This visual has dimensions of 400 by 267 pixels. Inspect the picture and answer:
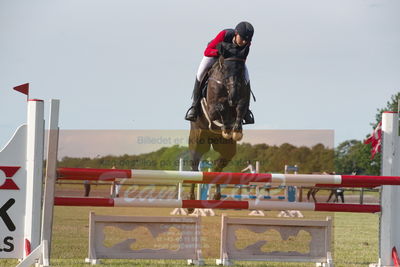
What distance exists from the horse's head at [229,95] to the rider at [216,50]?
0.11 m

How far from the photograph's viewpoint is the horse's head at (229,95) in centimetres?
552

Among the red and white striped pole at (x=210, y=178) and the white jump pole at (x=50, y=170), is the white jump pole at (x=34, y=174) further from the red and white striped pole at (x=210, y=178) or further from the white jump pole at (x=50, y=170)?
the red and white striped pole at (x=210, y=178)

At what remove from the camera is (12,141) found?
164 inches

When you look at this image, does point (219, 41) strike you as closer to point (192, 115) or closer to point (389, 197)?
point (192, 115)

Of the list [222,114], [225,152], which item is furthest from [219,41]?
[225,152]

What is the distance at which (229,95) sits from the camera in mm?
5590

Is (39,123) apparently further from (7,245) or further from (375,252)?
(375,252)

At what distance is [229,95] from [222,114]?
0.66 ft

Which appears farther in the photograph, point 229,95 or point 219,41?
point 219,41

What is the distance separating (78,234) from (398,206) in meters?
3.91

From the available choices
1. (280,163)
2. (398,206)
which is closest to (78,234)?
(398,206)

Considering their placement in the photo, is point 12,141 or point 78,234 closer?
point 12,141

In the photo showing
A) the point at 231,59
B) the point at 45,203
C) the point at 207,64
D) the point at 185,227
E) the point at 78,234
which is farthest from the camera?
the point at 78,234

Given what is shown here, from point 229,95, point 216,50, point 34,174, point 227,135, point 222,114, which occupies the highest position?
point 216,50
